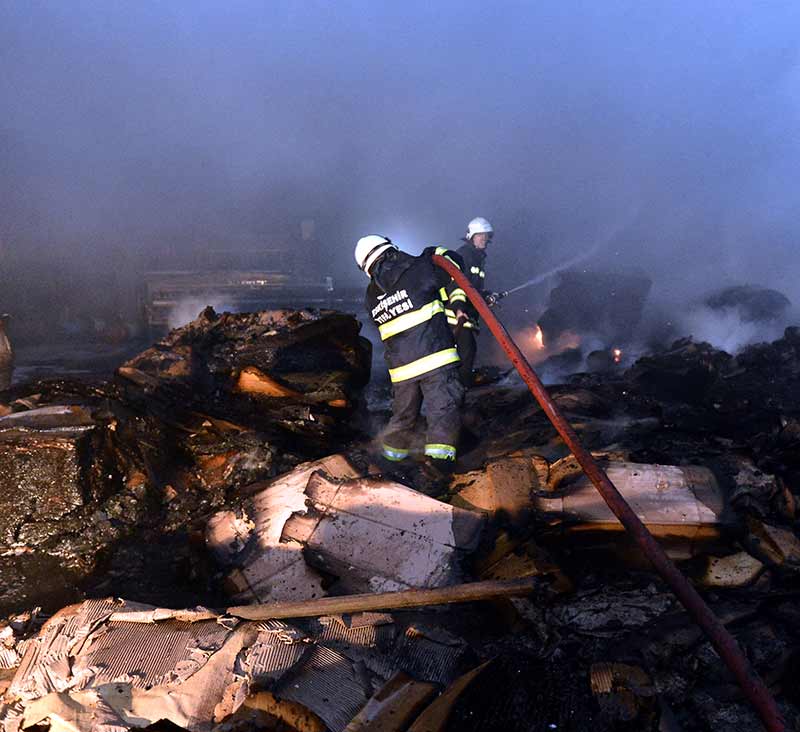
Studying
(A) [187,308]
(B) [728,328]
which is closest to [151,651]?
(A) [187,308]

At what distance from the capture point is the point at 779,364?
6059 millimetres

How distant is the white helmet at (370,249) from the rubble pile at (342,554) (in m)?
0.88

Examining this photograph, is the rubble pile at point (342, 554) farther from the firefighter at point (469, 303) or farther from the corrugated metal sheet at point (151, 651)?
the firefighter at point (469, 303)

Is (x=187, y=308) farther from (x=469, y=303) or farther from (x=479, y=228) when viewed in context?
(x=469, y=303)

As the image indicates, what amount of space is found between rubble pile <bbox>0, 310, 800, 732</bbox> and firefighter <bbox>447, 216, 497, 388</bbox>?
873 millimetres

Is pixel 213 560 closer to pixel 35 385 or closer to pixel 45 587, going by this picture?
pixel 45 587

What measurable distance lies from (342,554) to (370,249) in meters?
2.07

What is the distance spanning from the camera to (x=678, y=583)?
75.0 inches

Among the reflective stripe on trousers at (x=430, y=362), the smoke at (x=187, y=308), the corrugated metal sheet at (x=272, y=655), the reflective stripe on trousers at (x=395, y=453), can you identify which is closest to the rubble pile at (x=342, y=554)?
the corrugated metal sheet at (x=272, y=655)

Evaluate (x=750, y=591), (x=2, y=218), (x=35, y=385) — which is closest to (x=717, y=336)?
(x=750, y=591)

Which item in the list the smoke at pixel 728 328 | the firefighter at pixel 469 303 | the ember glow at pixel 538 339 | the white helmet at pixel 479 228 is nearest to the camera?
the firefighter at pixel 469 303

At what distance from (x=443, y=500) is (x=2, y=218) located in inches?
417

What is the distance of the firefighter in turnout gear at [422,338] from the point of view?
3.60 metres

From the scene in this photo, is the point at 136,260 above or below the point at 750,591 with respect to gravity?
above
